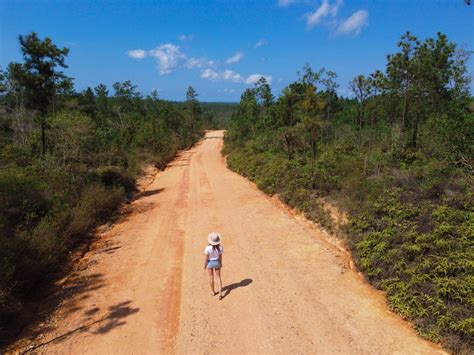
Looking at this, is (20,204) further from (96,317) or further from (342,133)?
(342,133)

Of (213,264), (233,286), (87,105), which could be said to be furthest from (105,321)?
(87,105)

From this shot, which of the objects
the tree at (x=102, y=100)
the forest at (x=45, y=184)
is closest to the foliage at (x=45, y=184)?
the forest at (x=45, y=184)

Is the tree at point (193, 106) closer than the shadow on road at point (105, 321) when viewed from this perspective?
No

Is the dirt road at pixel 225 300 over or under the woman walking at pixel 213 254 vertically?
under

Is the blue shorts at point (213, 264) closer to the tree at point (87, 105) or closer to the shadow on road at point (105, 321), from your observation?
the shadow on road at point (105, 321)

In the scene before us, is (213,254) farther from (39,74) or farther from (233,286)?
(39,74)

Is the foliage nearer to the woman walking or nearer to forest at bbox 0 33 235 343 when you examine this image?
forest at bbox 0 33 235 343
